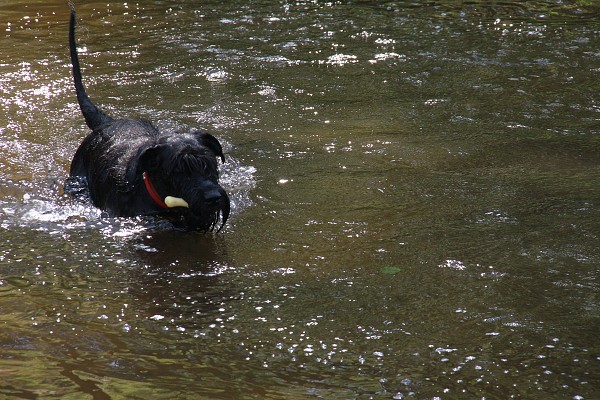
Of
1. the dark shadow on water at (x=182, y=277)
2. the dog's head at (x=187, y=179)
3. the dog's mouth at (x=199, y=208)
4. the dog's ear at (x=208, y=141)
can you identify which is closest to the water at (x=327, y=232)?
the dark shadow on water at (x=182, y=277)

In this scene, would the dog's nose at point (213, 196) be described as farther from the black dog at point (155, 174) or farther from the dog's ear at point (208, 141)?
the dog's ear at point (208, 141)

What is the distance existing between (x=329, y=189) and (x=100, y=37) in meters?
7.28

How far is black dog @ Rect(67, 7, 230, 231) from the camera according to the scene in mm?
5691

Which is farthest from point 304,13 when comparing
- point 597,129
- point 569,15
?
point 597,129

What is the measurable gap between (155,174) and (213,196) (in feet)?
2.07

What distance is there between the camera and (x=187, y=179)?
573 cm

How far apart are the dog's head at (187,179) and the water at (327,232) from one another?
246 mm

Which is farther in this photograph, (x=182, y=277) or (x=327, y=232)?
(x=327, y=232)

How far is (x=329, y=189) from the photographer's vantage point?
22.3ft

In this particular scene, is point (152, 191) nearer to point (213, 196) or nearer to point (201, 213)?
point (201, 213)

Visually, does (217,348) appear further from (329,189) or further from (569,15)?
(569,15)

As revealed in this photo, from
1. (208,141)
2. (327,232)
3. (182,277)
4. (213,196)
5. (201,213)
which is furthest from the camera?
(208,141)

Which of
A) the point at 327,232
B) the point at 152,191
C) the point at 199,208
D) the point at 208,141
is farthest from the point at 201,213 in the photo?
the point at 327,232

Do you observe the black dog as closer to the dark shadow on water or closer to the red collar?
the red collar
